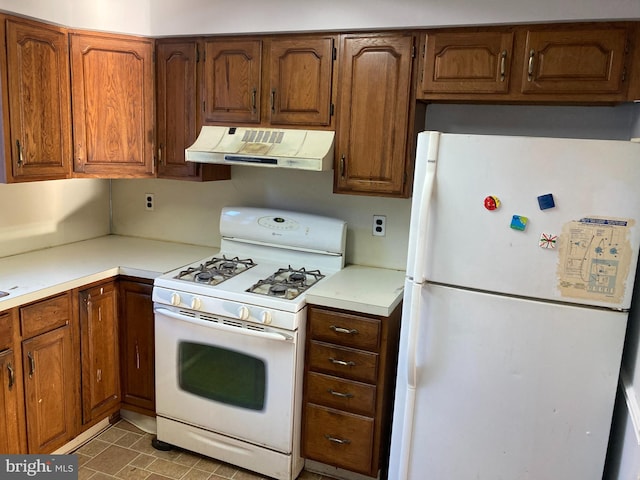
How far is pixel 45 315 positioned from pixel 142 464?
2.96 ft

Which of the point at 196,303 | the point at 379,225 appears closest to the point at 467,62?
the point at 379,225

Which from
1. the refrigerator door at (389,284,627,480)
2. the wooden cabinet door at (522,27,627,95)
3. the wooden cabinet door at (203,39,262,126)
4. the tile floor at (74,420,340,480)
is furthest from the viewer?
the wooden cabinet door at (203,39,262,126)

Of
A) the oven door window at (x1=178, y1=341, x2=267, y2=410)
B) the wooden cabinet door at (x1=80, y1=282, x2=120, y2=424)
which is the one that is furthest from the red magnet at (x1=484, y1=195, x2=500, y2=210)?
the wooden cabinet door at (x1=80, y1=282, x2=120, y2=424)

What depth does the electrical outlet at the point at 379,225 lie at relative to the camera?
2.83m

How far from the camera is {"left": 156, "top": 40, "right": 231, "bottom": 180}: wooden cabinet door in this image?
111 inches

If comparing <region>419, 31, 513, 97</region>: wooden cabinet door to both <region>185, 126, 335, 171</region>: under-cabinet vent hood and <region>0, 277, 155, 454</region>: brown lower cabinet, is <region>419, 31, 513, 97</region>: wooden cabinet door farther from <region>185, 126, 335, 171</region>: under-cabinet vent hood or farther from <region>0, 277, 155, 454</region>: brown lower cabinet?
<region>0, 277, 155, 454</region>: brown lower cabinet

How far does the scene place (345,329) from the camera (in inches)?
91.4

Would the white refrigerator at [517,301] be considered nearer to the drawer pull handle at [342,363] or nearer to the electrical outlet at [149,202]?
the drawer pull handle at [342,363]

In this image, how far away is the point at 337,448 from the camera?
2432mm

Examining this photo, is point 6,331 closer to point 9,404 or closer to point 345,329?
point 9,404

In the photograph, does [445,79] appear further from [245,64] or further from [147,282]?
[147,282]

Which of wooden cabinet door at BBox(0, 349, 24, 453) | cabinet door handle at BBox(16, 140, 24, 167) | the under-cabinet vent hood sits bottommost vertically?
wooden cabinet door at BBox(0, 349, 24, 453)

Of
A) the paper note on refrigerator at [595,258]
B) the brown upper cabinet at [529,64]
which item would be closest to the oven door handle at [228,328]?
the paper note on refrigerator at [595,258]

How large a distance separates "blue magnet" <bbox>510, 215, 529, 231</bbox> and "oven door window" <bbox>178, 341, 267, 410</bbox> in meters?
1.28
